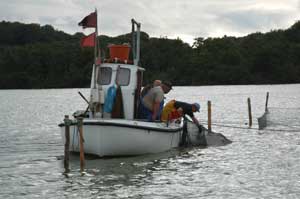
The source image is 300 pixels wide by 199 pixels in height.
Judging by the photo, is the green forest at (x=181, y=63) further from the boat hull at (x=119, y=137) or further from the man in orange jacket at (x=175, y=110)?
the boat hull at (x=119, y=137)

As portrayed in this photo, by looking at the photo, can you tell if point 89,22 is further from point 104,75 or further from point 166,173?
point 166,173

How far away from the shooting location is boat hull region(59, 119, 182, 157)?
1867cm

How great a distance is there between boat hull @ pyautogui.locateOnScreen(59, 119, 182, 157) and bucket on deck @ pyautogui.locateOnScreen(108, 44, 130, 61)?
270cm

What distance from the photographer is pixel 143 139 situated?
780 inches

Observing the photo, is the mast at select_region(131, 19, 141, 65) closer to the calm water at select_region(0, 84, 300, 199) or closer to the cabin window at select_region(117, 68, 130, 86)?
the cabin window at select_region(117, 68, 130, 86)

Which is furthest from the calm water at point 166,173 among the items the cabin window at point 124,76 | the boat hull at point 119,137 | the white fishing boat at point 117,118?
the cabin window at point 124,76

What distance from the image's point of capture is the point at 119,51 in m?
21.0

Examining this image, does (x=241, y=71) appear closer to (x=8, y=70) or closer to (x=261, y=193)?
(x=8, y=70)

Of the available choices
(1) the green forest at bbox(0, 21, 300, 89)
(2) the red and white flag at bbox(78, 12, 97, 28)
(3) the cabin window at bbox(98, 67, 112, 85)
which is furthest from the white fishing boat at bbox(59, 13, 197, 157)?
(1) the green forest at bbox(0, 21, 300, 89)

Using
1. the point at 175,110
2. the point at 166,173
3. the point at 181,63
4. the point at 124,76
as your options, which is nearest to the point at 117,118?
the point at 124,76

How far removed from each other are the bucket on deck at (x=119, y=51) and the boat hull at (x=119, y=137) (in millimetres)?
2698

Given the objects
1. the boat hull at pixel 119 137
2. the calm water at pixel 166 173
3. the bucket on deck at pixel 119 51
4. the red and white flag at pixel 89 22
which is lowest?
the calm water at pixel 166 173

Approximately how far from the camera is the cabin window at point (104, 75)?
20.8 meters

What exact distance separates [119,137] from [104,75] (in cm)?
284
